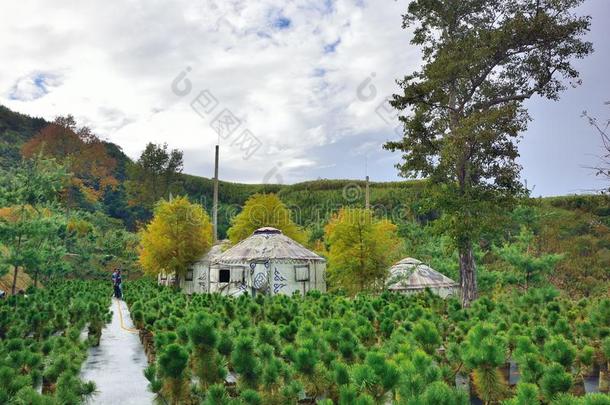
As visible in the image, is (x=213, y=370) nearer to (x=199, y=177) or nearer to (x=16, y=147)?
(x=16, y=147)

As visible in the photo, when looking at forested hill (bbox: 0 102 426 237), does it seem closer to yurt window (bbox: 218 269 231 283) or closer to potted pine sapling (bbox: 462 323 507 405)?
yurt window (bbox: 218 269 231 283)

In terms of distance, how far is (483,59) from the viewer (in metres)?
16.5

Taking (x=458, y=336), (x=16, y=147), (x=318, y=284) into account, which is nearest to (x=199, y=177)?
(x=16, y=147)

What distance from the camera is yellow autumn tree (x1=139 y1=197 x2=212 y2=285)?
28.8 metres

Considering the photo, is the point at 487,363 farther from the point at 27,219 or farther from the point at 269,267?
the point at 269,267

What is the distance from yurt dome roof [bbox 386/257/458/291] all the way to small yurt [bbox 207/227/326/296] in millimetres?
5281

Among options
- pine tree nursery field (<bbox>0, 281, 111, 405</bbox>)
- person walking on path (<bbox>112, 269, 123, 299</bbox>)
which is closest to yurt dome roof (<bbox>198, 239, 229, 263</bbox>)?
person walking on path (<bbox>112, 269, 123, 299</bbox>)

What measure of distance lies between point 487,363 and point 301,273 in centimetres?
2122

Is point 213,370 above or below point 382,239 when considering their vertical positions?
below

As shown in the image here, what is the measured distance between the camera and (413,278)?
23.1 m

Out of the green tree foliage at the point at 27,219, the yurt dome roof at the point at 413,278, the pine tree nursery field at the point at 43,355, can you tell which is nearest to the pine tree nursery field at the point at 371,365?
the pine tree nursery field at the point at 43,355

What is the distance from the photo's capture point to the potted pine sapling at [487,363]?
4.95 meters

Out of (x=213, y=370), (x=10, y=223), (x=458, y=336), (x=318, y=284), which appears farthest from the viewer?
(x=318, y=284)

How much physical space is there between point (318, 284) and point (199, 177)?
5113 cm
